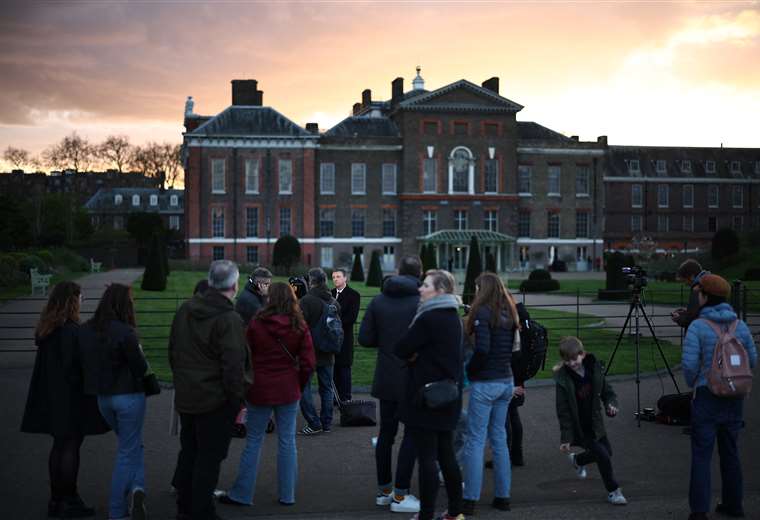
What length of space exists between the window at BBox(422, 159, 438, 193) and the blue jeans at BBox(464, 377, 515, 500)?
Result: 171 ft

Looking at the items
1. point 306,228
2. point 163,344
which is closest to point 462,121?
point 306,228

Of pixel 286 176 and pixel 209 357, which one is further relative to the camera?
pixel 286 176

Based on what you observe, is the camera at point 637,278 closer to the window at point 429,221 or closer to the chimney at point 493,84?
the window at point 429,221

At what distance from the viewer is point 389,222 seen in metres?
59.2

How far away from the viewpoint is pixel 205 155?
183 ft

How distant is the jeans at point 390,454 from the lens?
21.4 feet

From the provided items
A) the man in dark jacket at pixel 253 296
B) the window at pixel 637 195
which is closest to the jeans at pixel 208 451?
the man in dark jacket at pixel 253 296

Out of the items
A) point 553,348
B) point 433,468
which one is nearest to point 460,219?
point 553,348

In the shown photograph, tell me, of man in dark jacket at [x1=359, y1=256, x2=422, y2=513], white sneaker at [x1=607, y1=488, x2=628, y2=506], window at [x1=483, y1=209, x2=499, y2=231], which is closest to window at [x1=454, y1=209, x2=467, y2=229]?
window at [x1=483, y1=209, x2=499, y2=231]

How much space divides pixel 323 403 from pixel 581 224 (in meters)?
55.8

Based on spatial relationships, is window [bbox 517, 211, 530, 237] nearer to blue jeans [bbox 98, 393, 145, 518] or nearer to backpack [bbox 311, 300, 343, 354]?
backpack [bbox 311, 300, 343, 354]

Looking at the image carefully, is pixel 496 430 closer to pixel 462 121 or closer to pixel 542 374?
pixel 542 374

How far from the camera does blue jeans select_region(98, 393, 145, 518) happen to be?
20.7ft

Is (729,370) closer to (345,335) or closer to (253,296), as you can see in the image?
(253,296)
